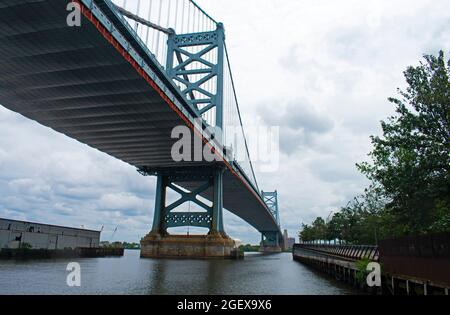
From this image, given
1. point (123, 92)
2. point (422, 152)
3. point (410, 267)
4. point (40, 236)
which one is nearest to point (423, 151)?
point (422, 152)

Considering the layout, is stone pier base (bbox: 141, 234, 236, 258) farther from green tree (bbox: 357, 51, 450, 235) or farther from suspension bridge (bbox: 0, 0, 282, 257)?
green tree (bbox: 357, 51, 450, 235)

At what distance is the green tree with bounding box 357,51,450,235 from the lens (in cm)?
1379

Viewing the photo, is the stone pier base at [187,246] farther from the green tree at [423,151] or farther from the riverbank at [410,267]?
the green tree at [423,151]

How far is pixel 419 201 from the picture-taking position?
564 inches

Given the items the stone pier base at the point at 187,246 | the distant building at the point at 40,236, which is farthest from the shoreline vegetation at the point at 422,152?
the distant building at the point at 40,236

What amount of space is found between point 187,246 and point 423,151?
3581cm

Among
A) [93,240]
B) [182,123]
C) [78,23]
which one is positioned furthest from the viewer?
[93,240]

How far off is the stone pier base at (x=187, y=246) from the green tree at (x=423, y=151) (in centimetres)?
3178

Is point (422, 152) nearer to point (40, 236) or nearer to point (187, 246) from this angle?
point (187, 246)

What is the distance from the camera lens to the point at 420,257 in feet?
42.2

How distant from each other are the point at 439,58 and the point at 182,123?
2440 cm

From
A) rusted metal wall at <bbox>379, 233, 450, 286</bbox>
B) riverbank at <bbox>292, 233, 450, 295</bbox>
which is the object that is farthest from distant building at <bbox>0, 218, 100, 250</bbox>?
rusted metal wall at <bbox>379, 233, 450, 286</bbox>

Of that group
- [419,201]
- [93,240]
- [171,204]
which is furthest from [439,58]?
[93,240]

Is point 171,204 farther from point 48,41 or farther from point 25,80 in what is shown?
point 48,41
